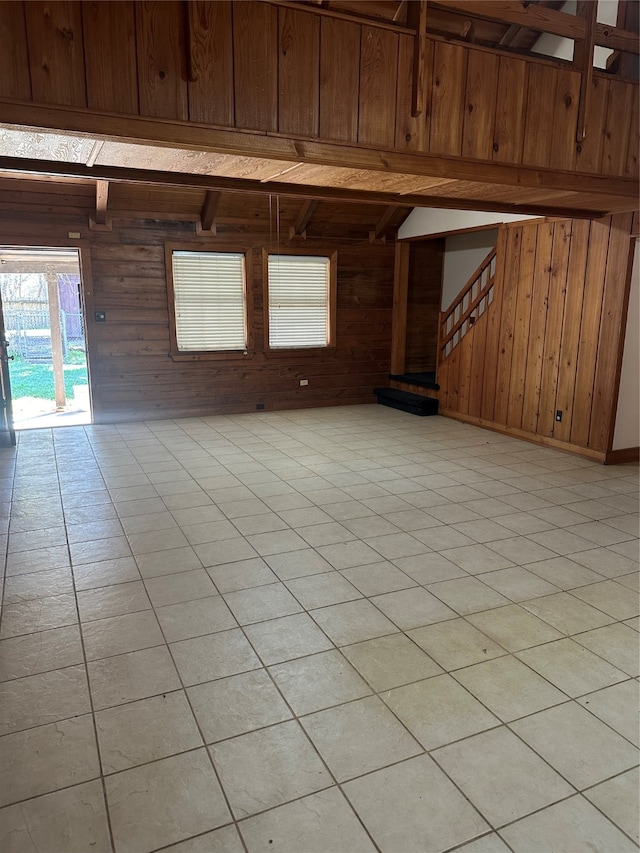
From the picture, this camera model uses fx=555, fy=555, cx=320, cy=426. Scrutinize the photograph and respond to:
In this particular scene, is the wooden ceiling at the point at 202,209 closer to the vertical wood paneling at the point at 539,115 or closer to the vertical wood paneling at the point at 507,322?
the vertical wood paneling at the point at 507,322

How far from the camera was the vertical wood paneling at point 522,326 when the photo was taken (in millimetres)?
5824

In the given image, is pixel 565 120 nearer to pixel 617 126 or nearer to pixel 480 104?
pixel 617 126

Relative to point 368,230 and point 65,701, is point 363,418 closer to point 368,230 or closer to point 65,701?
point 368,230

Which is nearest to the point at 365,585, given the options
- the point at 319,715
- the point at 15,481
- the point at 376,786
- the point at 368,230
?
the point at 319,715

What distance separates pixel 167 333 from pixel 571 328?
182 inches

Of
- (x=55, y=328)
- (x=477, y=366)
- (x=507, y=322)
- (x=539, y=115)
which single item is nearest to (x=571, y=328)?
(x=507, y=322)

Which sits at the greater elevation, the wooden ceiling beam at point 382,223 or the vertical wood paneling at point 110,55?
the wooden ceiling beam at point 382,223

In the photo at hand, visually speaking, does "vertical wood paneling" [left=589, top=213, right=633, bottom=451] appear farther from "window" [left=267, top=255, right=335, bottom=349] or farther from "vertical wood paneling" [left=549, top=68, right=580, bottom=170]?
"window" [left=267, top=255, right=335, bottom=349]

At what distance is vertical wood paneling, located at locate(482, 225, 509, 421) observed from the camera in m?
6.16

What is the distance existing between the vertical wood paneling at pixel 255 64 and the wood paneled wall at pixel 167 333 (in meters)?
4.60

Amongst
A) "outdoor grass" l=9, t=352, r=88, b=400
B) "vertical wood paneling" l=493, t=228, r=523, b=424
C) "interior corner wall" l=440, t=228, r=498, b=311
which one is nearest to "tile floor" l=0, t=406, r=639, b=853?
"vertical wood paneling" l=493, t=228, r=523, b=424

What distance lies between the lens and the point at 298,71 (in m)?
2.52

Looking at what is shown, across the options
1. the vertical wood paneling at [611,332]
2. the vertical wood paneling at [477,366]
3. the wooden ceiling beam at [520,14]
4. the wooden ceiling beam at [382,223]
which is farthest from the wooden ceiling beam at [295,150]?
the wooden ceiling beam at [382,223]

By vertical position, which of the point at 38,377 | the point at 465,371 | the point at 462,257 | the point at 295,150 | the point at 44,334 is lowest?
the point at 38,377
